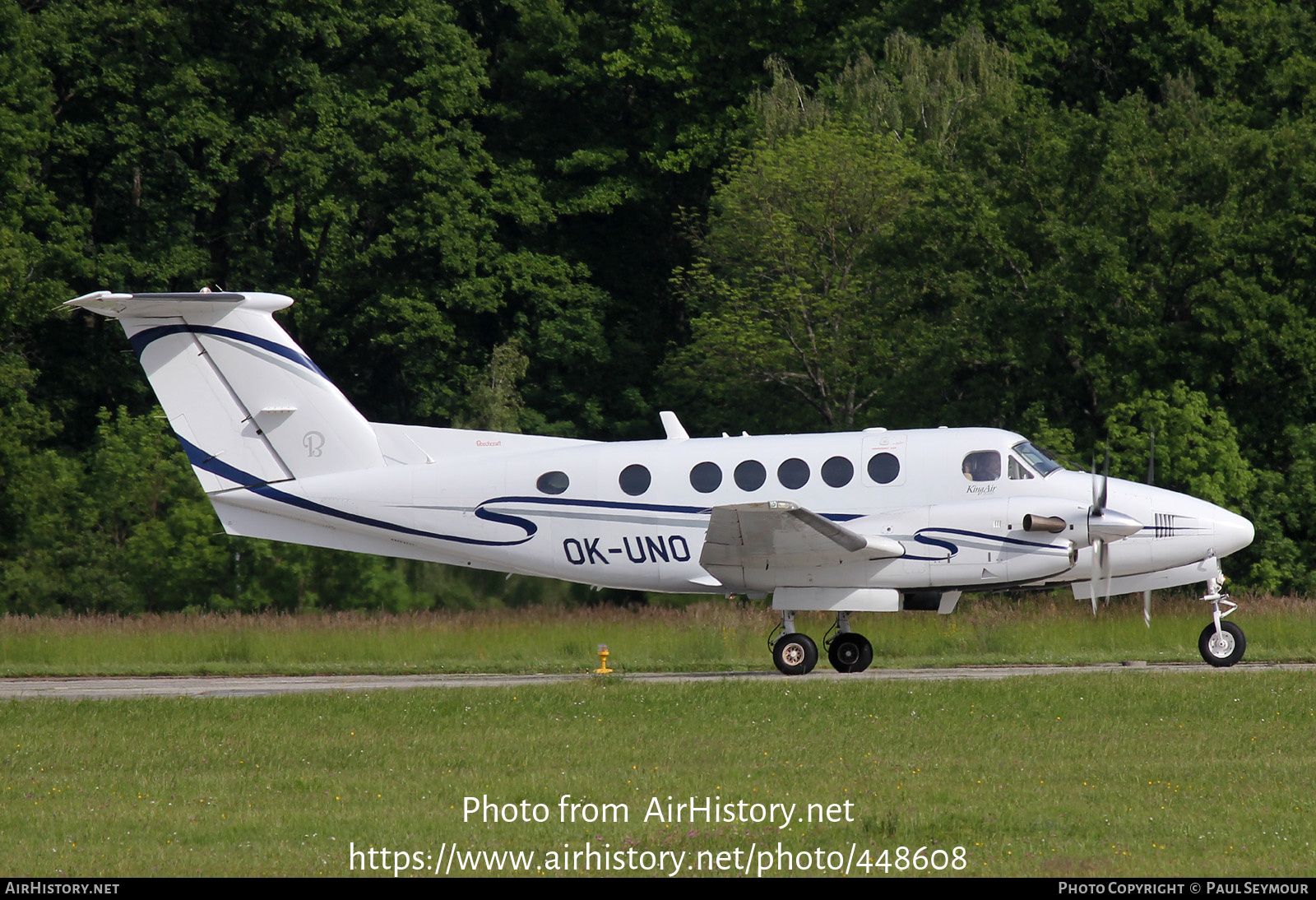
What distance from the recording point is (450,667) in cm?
2156

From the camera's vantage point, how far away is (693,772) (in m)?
12.2

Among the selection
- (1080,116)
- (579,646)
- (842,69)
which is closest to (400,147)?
(842,69)

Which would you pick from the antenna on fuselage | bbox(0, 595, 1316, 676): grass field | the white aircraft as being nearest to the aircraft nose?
the white aircraft

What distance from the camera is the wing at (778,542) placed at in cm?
1677

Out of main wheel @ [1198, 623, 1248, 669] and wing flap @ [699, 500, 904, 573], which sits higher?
wing flap @ [699, 500, 904, 573]

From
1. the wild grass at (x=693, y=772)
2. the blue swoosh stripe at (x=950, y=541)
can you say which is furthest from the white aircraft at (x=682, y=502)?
the wild grass at (x=693, y=772)

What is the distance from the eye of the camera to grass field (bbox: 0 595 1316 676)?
21375mm

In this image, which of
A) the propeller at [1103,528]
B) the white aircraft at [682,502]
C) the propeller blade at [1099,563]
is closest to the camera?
the propeller at [1103,528]

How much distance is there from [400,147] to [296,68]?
3515mm

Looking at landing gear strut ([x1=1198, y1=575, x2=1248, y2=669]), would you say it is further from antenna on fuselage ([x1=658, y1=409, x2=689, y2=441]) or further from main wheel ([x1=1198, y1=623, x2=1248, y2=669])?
antenna on fuselage ([x1=658, y1=409, x2=689, y2=441])

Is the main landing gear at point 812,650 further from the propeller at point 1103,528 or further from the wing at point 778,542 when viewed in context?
the propeller at point 1103,528

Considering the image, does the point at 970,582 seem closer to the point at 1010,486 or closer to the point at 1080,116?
the point at 1010,486

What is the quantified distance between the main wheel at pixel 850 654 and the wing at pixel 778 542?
4.31ft

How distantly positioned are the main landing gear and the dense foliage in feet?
24.3
